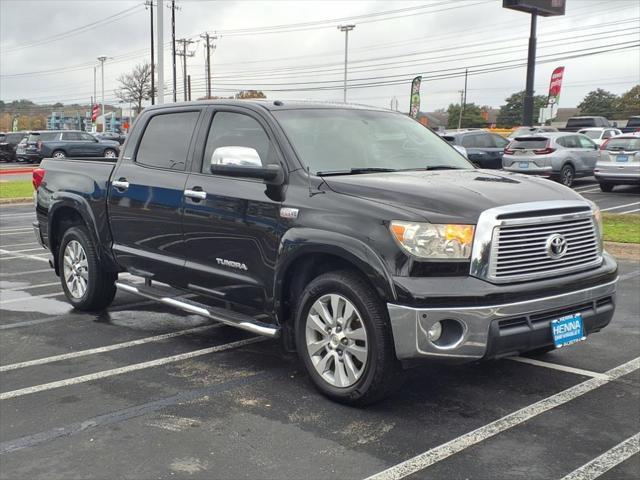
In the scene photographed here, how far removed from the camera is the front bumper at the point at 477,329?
12.5 feet

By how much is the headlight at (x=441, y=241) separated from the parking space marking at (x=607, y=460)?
1.24m

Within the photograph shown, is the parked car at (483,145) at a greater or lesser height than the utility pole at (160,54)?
lesser

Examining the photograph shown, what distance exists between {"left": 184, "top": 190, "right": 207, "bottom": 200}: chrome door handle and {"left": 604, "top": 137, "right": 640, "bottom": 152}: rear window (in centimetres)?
1638

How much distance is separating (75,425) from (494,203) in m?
2.76

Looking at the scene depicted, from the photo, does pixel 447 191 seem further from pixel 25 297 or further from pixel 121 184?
pixel 25 297

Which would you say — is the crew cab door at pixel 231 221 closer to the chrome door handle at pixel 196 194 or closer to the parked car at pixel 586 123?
the chrome door handle at pixel 196 194

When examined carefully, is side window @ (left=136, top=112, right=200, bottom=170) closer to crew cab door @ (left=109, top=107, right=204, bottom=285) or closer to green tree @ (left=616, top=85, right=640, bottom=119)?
crew cab door @ (left=109, top=107, right=204, bottom=285)

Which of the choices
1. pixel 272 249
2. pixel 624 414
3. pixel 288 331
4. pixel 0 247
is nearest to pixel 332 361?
pixel 288 331

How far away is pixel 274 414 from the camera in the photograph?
13.8 feet

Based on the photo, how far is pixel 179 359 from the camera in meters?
5.34

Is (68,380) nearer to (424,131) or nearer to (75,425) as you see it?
(75,425)

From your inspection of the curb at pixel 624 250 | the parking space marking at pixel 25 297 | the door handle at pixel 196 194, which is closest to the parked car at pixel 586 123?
the curb at pixel 624 250

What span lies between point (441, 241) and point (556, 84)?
37287mm

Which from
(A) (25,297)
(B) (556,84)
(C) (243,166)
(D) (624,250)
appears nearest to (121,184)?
(C) (243,166)
